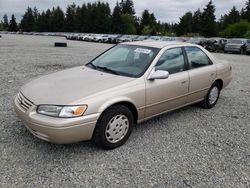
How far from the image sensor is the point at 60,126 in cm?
298

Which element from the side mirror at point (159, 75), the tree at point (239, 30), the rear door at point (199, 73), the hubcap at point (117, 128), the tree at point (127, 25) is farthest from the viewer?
the tree at point (127, 25)

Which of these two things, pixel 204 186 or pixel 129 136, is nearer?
pixel 204 186

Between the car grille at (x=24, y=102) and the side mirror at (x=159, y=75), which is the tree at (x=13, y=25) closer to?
the car grille at (x=24, y=102)

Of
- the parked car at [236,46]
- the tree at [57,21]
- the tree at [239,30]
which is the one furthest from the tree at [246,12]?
the tree at [57,21]

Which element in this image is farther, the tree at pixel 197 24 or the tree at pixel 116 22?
the tree at pixel 116 22

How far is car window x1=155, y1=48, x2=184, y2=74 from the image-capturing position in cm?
416

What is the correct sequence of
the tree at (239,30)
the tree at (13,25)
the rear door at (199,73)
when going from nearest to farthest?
the rear door at (199,73), the tree at (239,30), the tree at (13,25)

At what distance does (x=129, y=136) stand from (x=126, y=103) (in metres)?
0.54

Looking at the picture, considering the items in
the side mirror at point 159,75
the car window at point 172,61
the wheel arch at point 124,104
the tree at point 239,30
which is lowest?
the wheel arch at point 124,104

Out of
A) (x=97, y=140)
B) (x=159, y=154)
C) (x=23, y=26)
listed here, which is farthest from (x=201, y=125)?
(x=23, y=26)

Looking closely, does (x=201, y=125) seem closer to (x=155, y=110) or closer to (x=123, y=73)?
(x=155, y=110)

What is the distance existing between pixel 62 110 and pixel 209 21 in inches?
2426

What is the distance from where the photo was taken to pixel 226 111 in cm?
533

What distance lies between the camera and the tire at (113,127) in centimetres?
334
